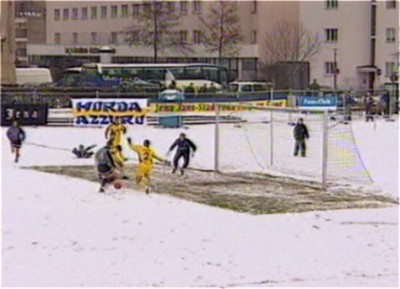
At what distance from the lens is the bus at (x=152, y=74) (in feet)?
203

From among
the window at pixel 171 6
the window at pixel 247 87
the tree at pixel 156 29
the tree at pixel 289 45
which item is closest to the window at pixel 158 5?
the tree at pixel 156 29

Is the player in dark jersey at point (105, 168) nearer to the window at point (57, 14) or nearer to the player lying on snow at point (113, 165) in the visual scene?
the player lying on snow at point (113, 165)

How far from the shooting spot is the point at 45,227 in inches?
613

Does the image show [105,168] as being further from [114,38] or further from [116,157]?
[114,38]

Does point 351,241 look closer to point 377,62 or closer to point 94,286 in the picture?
point 94,286

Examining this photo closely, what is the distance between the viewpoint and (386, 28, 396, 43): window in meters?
70.8

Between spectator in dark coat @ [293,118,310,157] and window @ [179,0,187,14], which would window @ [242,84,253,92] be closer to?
window @ [179,0,187,14]

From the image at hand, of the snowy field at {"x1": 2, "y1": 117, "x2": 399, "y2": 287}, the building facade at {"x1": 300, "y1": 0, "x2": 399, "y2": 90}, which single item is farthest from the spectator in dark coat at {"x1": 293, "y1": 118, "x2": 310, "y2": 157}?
the building facade at {"x1": 300, "y1": 0, "x2": 399, "y2": 90}

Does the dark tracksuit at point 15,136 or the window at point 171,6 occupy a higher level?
the window at point 171,6

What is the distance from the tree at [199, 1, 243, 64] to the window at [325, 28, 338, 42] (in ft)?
24.5

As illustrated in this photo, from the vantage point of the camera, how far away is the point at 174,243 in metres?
14.4

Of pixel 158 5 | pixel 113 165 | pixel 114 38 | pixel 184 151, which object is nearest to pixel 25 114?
pixel 184 151

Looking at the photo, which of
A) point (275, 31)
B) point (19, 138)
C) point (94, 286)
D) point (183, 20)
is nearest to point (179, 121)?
point (19, 138)

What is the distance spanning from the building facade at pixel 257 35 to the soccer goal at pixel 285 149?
103 feet
